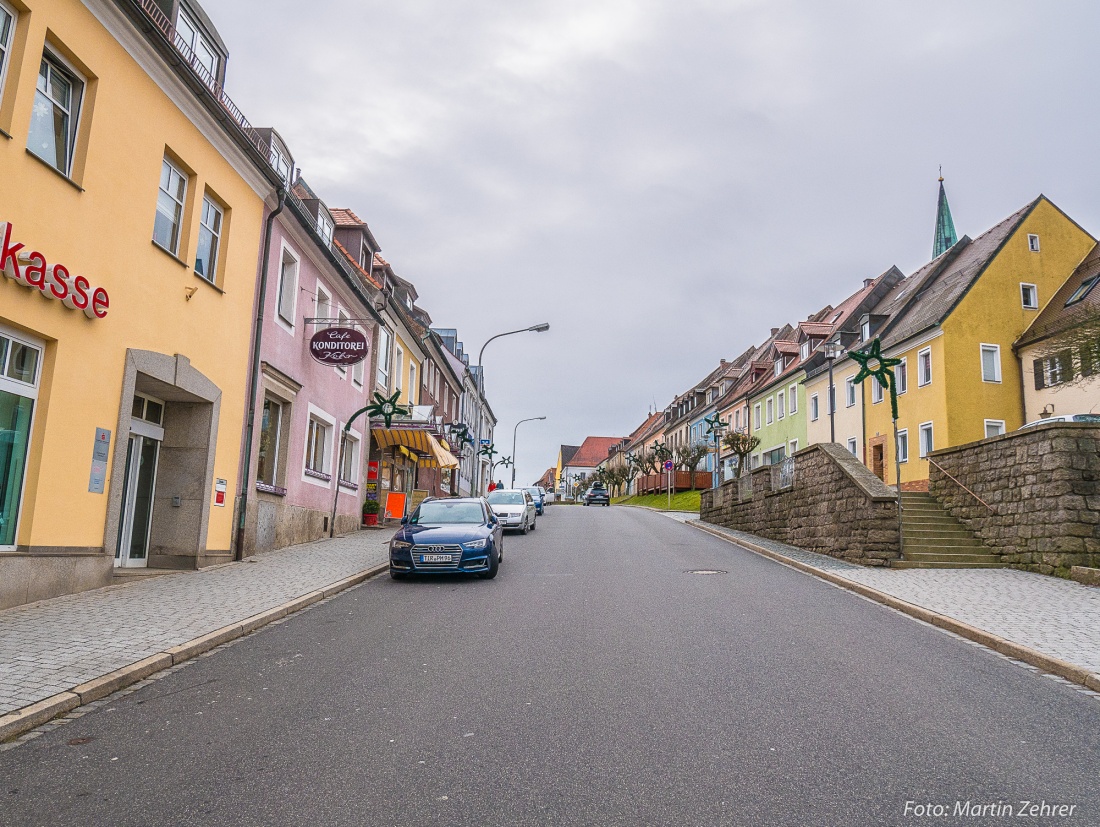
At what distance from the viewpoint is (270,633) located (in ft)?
28.8

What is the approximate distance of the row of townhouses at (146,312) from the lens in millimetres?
9328

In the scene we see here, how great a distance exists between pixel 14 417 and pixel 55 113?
3.84 meters

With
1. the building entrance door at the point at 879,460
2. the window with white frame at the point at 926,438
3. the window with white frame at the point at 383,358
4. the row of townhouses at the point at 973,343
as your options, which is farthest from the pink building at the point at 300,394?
the building entrance door at the point at 879,460

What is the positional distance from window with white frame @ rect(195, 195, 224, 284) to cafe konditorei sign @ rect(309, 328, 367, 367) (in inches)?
140

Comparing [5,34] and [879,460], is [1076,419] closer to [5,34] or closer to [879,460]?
[879,460]

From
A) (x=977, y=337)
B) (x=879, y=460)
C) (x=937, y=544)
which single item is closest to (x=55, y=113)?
(x=937, y=544)

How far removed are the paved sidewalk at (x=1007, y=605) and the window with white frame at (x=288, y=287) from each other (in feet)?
39.9

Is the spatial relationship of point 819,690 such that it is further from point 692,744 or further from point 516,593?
point 516,593

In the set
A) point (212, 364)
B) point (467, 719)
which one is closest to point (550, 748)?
point (467, 719)

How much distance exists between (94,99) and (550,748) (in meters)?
10.2

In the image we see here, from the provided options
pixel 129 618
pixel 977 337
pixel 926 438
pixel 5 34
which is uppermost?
pixel 977 337

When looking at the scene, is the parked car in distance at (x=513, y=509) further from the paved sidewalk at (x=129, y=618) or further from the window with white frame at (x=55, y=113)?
the window with white frame at (x=55, y=113)

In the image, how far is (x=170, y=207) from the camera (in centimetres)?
1287

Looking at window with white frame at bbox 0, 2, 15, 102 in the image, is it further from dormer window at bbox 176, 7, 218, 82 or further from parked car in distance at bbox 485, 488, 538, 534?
parked car in distance at bbox 485, 488, 538, 534
